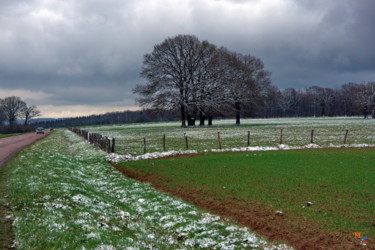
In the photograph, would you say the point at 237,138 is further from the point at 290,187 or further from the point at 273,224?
the point at 273,224

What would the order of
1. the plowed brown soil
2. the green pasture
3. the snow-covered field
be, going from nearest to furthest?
1. the snow-covered field
2. the plowed brown soil
3. the green pasture

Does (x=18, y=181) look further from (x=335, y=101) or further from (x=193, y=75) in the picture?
(x=335, y=101)

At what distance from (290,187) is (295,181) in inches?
52.0

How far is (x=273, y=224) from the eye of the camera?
9398 mm

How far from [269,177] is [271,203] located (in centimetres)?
485

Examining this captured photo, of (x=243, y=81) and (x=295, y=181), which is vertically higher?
(x=243, y=81)

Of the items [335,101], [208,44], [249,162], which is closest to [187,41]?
[208,44]

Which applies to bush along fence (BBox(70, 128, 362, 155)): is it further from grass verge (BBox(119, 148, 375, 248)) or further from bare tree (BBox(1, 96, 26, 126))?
bare tree (BBox(1, 96, 26, 126))

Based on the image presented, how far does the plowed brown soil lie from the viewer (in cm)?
796

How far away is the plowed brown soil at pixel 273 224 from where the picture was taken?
26.1ft

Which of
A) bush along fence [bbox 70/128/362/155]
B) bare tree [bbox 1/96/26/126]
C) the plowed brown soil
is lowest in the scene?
the plowed brown soil

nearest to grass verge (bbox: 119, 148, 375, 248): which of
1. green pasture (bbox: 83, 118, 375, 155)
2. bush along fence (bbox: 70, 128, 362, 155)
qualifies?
bush along fence (bbox: 70, 128, 362, 155)

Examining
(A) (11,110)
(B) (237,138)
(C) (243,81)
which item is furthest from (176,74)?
(A) (11,110)

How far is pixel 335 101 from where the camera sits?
186 meters
